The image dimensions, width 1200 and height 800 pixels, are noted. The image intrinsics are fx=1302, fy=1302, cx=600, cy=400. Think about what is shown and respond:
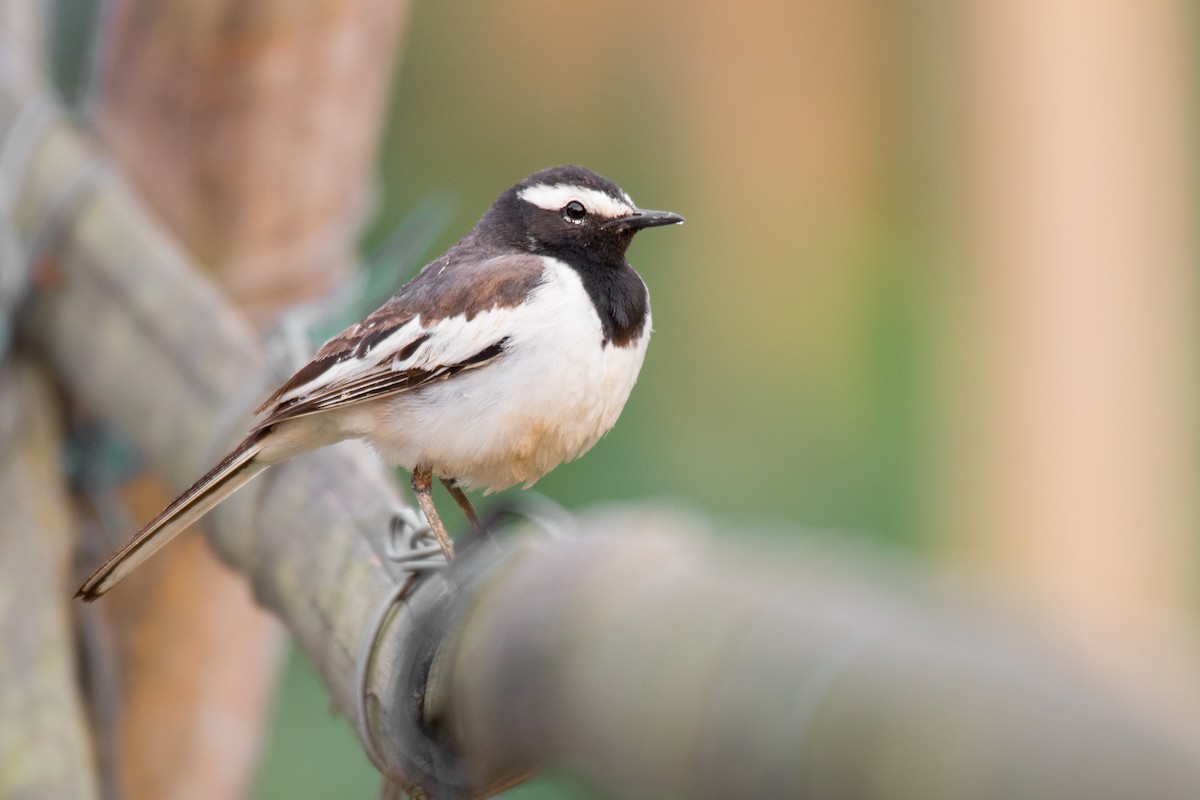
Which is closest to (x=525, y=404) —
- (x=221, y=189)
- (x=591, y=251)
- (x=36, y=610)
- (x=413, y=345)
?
(x=413, y=345)

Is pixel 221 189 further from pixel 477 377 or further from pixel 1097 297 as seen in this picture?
pixel 1097 297

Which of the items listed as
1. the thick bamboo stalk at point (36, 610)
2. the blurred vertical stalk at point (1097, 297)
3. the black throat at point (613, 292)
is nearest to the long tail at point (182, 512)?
the thick bamboo stalk at point (36, 610)

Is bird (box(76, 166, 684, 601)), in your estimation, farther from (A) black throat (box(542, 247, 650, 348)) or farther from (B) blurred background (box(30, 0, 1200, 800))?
(B) blurred background (box(30, 0, 1200, 800))

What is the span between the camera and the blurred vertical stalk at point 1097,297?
204 inches

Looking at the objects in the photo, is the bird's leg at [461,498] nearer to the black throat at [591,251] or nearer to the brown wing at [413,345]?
the brown wing at [413,345]

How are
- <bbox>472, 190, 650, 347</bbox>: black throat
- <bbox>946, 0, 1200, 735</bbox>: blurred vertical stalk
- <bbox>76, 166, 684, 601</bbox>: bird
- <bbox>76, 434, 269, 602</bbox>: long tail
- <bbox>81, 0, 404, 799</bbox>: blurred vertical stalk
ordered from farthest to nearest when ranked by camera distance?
<bbox>946, 0, 1200, 735</bbox>: blurred vertical stalk → <bbox>81, 0, 404, 799</bbox>: blurred vertical stalk → <bbox>472, 190, 650, 347</bbox>: black throat → <bbox>76, 166, 684, 601</bbox>: bird → <bbox>76, 434, 269, 602</bbox>: long tail

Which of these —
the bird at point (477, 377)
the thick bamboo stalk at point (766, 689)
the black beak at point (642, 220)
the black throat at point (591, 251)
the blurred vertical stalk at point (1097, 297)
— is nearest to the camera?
the thick bamboo stalk at point (766, 689)

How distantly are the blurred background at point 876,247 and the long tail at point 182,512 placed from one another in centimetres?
260

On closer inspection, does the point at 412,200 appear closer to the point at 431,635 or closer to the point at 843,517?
the point at 843,517

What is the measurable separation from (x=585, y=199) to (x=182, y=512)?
0.72m

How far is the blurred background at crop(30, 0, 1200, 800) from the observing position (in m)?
5.18

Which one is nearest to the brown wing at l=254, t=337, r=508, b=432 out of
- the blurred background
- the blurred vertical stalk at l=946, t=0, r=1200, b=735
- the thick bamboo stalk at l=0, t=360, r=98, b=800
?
the thick bamboo stalk at l=0, t=360, r=98, b=800

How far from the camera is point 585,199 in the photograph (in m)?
1.92

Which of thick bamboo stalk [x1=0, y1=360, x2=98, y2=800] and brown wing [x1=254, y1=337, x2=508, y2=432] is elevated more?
brown wing [x1=254, y1=337, x2=508, y2=432]
